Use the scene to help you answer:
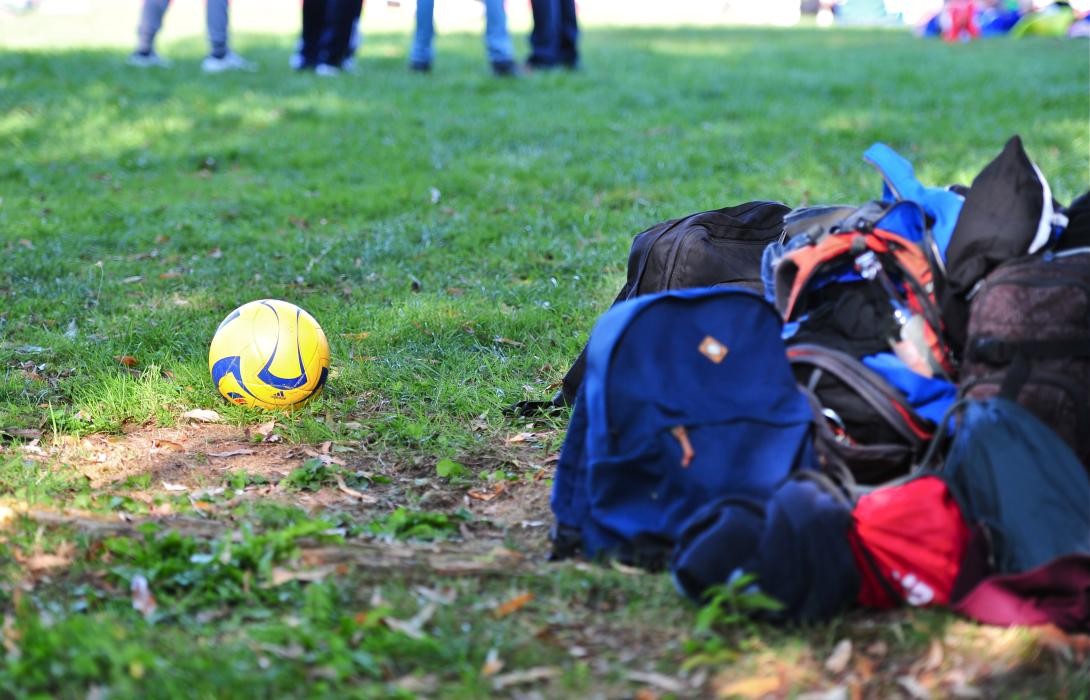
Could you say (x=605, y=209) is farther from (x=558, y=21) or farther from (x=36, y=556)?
(x=558, y=21)

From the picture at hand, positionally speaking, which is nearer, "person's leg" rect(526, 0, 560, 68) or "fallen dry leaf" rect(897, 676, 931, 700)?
"fallen dry leaf" rect(897, 676, 931, 700)

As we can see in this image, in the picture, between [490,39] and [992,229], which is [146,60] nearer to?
[490,39]

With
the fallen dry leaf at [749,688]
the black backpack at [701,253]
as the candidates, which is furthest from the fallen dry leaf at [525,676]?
the black backpack at [701,253]

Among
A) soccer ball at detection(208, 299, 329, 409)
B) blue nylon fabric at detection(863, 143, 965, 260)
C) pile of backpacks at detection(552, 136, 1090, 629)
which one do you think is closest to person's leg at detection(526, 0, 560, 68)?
soccer ball at detection(208, 299, 329, 409)

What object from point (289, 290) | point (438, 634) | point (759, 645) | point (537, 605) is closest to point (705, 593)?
point (759, 645)

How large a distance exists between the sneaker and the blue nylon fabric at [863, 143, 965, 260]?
33.7 feet

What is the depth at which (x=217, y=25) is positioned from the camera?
1216cm

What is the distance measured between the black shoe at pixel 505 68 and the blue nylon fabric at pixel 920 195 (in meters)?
8.72

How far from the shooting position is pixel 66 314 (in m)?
5.61

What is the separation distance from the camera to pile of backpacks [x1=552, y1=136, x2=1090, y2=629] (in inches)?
112

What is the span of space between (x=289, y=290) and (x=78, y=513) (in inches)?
104

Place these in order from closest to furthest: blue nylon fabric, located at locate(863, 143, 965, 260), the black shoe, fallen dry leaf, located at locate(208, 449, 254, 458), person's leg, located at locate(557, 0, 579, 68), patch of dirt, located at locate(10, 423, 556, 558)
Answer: blue nylon fabric, located at locate(863, 143, 965, 260) → patch of dirt, located at locate(10, 423, 556, 558) → fallen dry leaf, located at locate(208, 449, 254, 458) → the black shoe → person's leg, located at locate(557, 0, 579, 68)

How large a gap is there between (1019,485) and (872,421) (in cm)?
48

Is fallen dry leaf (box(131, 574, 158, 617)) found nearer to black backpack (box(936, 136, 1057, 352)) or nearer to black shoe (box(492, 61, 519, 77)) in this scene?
black backpack (box(936, 136, 1057, 352))
